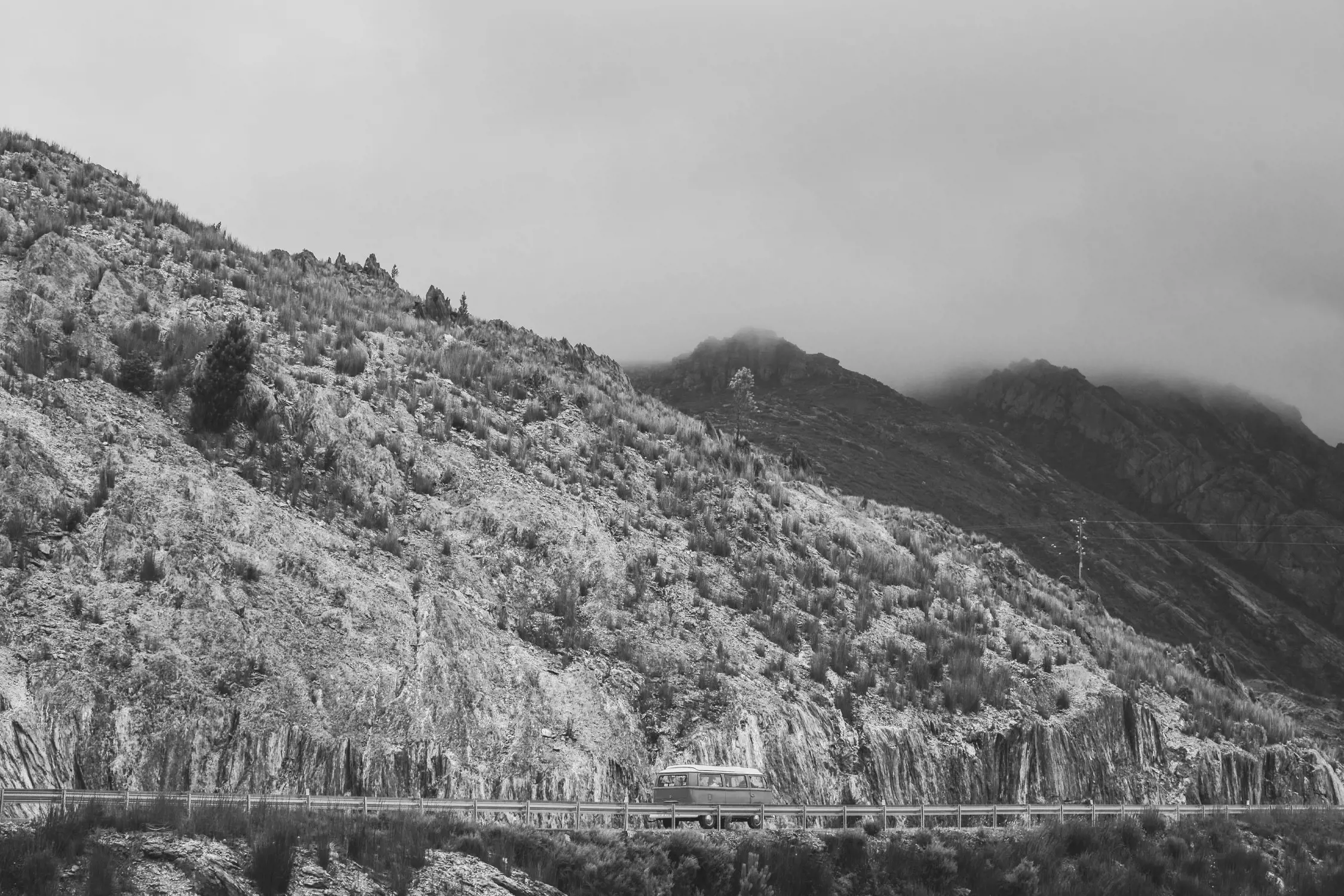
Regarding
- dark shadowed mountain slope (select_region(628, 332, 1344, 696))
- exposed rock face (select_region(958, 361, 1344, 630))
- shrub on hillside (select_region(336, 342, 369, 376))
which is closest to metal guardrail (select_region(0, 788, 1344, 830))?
shrub on hillside (select_region(336, 342, 369, 376))

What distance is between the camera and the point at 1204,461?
14925 centimetres

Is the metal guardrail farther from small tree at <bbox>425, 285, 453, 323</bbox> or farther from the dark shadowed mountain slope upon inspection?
the dark shadowed mountain slope

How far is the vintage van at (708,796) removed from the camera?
26156mm

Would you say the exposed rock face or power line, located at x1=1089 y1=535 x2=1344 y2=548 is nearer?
power line, located at x1=1089 y1=535 x2=1344 y2=548

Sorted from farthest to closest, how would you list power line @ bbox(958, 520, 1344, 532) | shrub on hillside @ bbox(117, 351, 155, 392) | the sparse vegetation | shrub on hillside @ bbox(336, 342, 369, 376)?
power line @ bbox(958, 520, 1344, 532), shrub on hillside @ bbox(336, 342, 369, 376), shrub on hillside @ bbox(117, 351, 155, 392), the sparse vegetation

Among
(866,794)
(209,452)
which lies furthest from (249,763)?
(866,794)

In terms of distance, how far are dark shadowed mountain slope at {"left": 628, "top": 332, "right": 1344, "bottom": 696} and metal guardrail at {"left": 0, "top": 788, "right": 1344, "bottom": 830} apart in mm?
52029

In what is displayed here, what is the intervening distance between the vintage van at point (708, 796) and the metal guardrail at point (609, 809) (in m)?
0.04

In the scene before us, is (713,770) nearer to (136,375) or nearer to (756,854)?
(756,854)

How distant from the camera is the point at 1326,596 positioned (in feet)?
414

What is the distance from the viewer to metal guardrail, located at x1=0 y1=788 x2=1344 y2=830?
20.2 meters

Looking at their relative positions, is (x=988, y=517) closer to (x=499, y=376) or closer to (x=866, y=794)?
(x=499, y=376)

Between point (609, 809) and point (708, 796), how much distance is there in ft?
9.99

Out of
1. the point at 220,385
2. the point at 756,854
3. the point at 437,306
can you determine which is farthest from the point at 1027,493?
the point at 756,854
